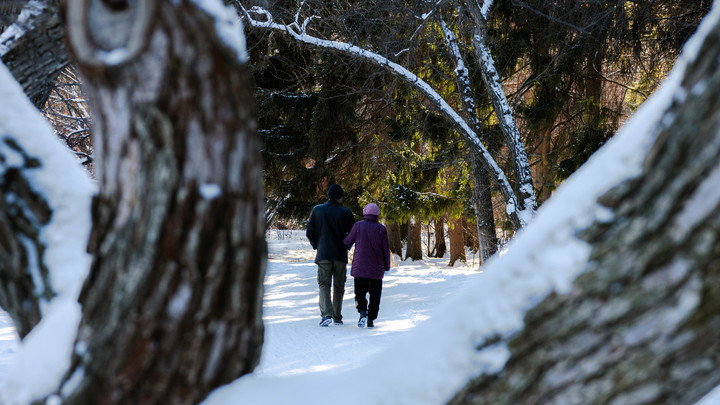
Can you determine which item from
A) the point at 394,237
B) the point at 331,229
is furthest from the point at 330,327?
the point at 394,237

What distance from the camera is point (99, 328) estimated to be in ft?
3.79

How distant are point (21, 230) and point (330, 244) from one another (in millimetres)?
5353

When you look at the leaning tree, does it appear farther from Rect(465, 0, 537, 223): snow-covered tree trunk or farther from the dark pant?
Rect(465, 0, 537, 223): snow-covered tree trunk

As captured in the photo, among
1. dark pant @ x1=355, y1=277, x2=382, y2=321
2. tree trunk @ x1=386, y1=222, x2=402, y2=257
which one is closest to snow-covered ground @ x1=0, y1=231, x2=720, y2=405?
dark pant @ x1=355, y1=277, x2=382, y2=321

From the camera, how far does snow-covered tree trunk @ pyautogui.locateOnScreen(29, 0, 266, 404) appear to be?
3.41ft

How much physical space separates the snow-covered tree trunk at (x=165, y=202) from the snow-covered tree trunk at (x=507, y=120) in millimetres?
6085

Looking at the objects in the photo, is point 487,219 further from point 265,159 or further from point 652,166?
point 652,166

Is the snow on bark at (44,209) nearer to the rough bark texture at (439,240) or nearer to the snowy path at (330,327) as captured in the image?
the snowy path at (330,327)

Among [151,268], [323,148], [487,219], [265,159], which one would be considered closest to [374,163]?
[323,148]

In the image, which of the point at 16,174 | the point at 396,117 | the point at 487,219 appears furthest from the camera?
the point at 396,117

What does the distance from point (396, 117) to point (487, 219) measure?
367 centimetres

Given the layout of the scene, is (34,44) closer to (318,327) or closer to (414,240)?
(318,327)

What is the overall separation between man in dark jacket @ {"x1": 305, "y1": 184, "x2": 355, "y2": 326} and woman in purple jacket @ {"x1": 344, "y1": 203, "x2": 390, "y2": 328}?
15cm

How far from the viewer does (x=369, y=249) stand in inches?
257
